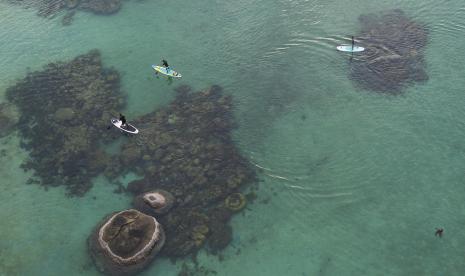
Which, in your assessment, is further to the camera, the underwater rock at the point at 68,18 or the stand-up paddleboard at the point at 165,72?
the underwater rock at the point at 68,18

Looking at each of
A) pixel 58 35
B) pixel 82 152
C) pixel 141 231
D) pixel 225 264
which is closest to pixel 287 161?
pixel 225 264

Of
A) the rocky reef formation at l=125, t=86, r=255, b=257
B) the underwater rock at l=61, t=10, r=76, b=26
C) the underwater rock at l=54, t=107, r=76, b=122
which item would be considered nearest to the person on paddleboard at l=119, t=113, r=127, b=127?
the rocky reef formation at l=125, t=86, r=255, b=257

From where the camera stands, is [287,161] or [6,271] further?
[287,161]

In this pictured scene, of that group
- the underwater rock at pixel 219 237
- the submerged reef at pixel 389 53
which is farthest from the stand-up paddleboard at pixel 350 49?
the underwater rock at pixel 219 237

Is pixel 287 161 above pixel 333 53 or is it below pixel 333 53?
below

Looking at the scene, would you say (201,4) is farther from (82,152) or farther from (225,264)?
(225,264)

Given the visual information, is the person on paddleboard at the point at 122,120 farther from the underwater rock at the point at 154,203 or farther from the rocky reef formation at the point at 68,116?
the underwater rock at the point at 154,203

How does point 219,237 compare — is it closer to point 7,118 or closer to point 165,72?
point 165,72
